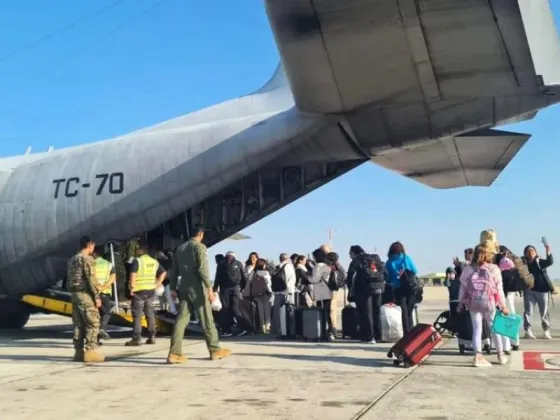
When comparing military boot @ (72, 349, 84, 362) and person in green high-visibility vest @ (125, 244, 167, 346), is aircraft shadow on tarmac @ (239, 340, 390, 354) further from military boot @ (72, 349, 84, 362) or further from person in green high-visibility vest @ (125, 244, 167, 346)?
military boot @ (72, 349, 84, 362)

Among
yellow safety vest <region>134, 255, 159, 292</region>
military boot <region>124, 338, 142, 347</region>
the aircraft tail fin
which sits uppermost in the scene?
the aircraft tail fin

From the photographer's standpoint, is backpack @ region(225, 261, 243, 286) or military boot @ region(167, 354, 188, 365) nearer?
military boot @ region(167, 354, 188, 365)

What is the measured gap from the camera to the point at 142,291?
10477 millimetres

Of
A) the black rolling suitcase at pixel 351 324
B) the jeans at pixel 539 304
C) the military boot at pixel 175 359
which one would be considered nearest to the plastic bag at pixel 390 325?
the black rolling suitcase at pixel 351 324

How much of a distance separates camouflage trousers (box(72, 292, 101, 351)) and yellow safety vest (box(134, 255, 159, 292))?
173 centimetres

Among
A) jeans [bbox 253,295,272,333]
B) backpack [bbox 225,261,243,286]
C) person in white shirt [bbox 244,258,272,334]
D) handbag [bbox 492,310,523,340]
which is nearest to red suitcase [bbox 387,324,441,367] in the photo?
handbag [bbox 492,310,523,340]

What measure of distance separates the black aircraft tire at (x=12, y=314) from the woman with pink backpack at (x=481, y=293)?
9467mm

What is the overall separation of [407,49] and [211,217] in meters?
6.16

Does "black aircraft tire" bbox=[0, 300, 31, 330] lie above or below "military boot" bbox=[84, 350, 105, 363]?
above

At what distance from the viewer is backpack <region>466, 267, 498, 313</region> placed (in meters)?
7.93

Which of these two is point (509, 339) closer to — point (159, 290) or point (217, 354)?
point (217, 354)

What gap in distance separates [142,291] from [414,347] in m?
4.80

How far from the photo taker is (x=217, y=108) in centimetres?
1270

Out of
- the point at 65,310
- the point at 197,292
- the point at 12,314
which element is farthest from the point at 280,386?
the point at 12,314
